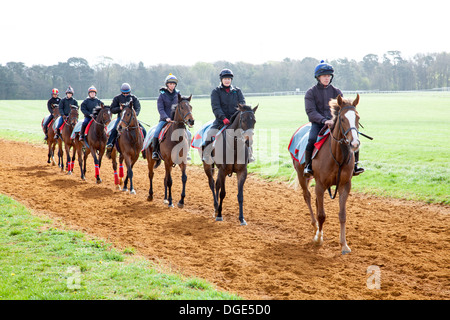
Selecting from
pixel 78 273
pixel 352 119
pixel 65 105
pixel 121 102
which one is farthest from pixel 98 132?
pixel 352 119

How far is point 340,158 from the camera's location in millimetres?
7512

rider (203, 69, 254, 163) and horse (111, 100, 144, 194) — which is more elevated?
rider (203, 69, 254, 163)

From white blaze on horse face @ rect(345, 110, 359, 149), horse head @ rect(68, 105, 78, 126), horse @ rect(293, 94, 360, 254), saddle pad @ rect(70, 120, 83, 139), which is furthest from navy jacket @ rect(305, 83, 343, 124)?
horse head @ rect(68, 105, 78, 126)

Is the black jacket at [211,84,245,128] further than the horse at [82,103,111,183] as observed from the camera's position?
No

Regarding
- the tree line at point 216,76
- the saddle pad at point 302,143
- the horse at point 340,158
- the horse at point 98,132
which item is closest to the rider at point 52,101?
the horse at point 98,132

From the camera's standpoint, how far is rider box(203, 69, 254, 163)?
994cm

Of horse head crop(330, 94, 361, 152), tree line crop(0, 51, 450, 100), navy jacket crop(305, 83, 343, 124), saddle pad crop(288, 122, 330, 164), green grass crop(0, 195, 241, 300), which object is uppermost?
tree line crop(0, 51, 450, 100)

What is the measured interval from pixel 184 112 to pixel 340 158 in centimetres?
488

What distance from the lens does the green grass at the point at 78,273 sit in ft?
17.4

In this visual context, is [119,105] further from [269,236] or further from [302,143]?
[269,236]

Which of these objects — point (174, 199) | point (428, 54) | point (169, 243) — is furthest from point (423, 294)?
point (428, 54)

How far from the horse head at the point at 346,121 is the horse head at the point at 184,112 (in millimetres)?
4390

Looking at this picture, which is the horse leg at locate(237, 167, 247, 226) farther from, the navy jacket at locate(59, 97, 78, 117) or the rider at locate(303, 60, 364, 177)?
the navy jacket at locate(59, 97, 78, 117)

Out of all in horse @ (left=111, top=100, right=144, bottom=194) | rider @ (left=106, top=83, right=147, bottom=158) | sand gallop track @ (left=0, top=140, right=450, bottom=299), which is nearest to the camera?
sand gallop track @ (left=0, top=140, right=450, bottom=299)
